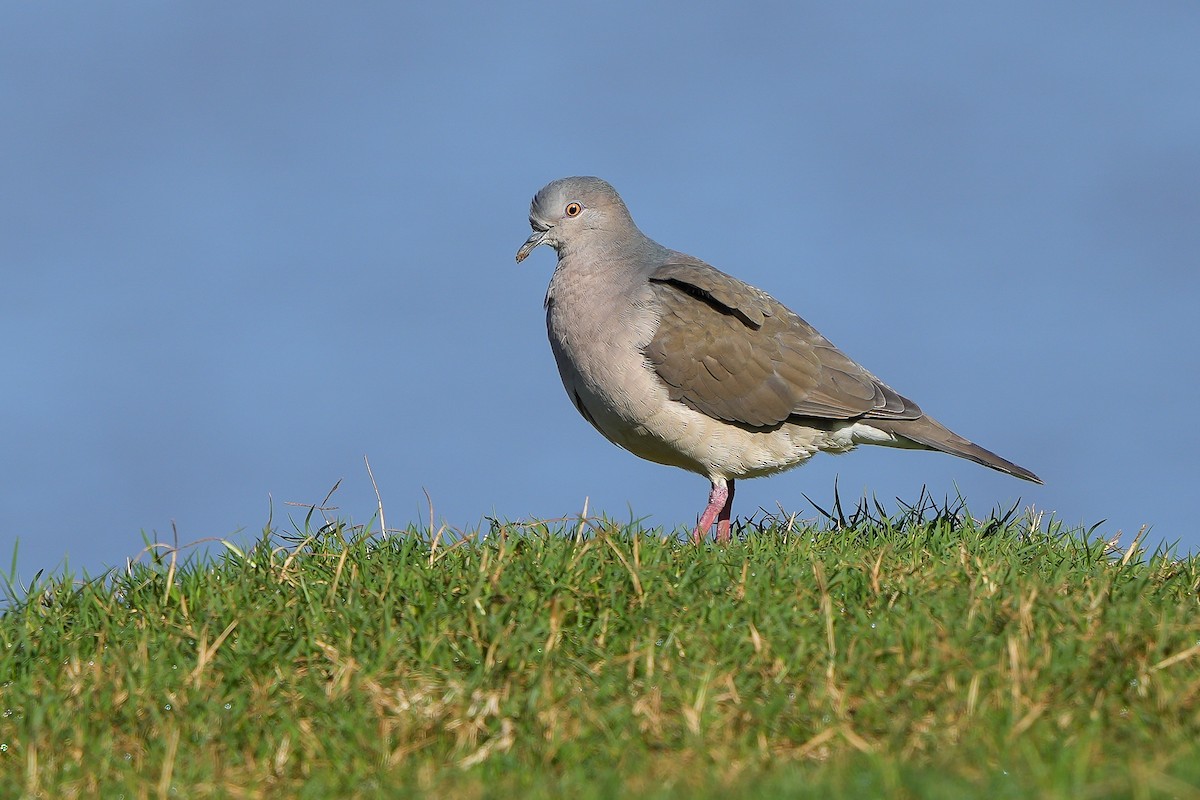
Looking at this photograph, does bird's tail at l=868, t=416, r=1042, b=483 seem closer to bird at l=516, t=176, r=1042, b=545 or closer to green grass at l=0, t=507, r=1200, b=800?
bird at l=516, t=176, r=1042, b=545

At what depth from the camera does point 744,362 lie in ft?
26.2

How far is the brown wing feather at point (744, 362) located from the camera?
310 inches

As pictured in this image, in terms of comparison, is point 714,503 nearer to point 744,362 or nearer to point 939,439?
point 744,362

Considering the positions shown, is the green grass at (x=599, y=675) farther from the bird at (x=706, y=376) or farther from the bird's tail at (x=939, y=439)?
the bird's tail at (x=939, y=439)

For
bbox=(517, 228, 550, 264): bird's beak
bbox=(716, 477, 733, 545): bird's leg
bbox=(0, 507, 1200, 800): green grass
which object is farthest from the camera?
bbox=(517, 228, 550, 264): bird's beak

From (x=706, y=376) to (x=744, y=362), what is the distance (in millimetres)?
271

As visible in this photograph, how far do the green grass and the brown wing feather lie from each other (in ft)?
4.94

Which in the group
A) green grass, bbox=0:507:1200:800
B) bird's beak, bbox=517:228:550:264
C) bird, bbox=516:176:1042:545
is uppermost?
bird's beak, bbox=517:228:550:264

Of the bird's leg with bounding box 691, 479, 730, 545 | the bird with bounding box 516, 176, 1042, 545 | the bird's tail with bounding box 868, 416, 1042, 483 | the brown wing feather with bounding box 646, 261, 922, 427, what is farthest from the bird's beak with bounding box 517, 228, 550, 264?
the bird's tail with bounding box 868, 416, 1042, 483

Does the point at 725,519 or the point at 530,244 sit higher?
the point at 530,244

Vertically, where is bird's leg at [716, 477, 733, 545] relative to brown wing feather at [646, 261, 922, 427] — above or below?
below

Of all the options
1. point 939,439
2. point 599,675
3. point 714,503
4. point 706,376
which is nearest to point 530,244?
point 706,376

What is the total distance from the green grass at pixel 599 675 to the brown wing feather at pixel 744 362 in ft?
4.94

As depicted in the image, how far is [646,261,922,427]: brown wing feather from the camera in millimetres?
7875
